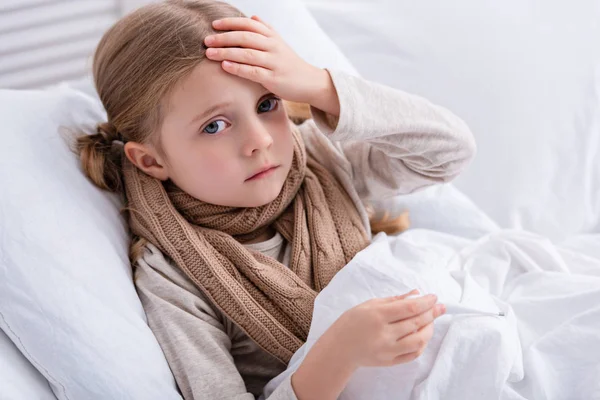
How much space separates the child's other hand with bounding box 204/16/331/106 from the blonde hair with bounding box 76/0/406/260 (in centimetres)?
3

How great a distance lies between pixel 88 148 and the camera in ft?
3.81

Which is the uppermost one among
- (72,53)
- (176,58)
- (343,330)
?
(176,58)

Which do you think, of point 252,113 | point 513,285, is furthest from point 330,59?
point 513,285

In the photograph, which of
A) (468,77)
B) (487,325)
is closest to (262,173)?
(487,325)

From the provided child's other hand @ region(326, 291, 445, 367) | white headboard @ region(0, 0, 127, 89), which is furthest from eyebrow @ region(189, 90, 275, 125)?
white headboard @ region(0, 0, 127, 89)

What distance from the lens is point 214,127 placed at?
1.05 meters

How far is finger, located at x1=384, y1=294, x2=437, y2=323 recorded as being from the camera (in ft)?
2.94

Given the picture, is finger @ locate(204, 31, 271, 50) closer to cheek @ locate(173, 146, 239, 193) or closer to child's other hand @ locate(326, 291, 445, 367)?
cheek @ locate(173, 146, 239, 193)

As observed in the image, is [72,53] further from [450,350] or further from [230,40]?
[450,350]

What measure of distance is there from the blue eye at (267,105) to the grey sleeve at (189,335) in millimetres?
249

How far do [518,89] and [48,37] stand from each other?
906 mm

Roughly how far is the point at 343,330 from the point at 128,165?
45cm

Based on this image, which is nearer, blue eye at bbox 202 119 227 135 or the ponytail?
blue eye at bbox 202 119 227 135

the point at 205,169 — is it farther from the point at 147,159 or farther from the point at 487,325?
the point at 487,325
